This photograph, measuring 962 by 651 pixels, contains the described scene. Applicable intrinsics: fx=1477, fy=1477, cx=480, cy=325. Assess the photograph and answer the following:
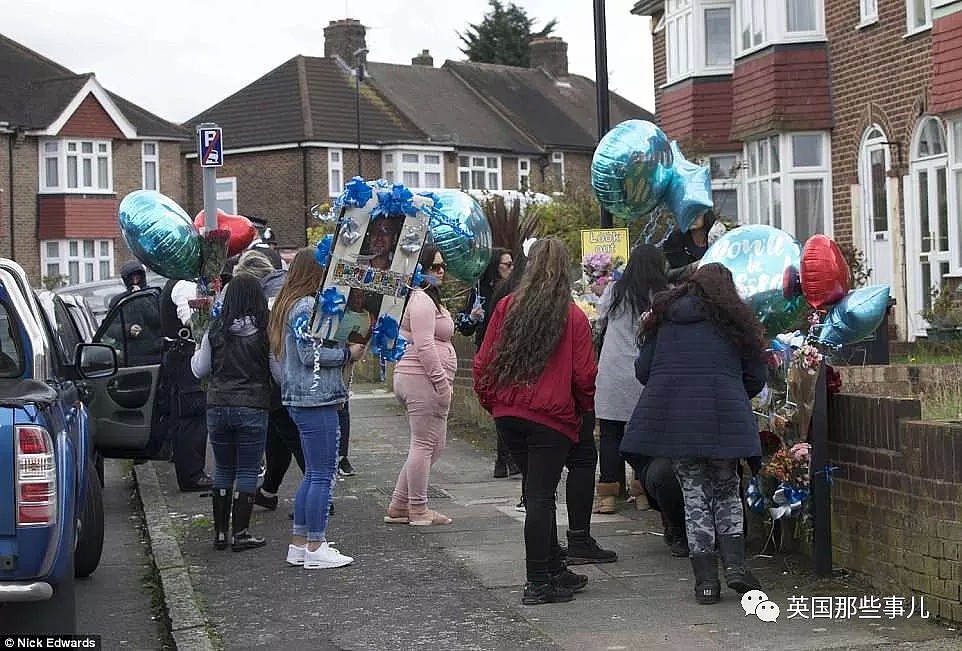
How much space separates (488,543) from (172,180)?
42.8 m

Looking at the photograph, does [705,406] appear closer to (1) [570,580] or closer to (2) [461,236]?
(1) [570,580]

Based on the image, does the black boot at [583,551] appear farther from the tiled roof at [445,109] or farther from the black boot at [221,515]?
the tiled roof at [445,109]

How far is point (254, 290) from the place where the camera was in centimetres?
917

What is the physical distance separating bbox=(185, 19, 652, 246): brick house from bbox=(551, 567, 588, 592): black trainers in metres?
40.7

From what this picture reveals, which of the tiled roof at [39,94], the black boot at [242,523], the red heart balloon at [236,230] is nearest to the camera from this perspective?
the black boot at [242,523]

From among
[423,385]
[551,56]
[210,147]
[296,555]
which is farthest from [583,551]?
[551,56]

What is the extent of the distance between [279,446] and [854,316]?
4393 millimetres

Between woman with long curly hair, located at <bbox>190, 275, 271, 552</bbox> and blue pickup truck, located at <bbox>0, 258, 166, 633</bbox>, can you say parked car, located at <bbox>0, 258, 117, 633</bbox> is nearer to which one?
blue pickup truck, located at <bbox>0, 258, 166, 633</bbox>

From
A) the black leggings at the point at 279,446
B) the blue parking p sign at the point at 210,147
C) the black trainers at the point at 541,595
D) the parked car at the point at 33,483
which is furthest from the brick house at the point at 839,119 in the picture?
the parked car at the point at 33,483

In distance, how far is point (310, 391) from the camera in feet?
27.7

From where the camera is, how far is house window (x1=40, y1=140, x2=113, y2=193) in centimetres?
4688

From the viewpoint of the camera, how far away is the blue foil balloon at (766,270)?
895 cm

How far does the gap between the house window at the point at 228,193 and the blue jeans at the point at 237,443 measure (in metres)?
43.2

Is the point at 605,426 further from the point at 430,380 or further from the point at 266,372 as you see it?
the point at 266,372
